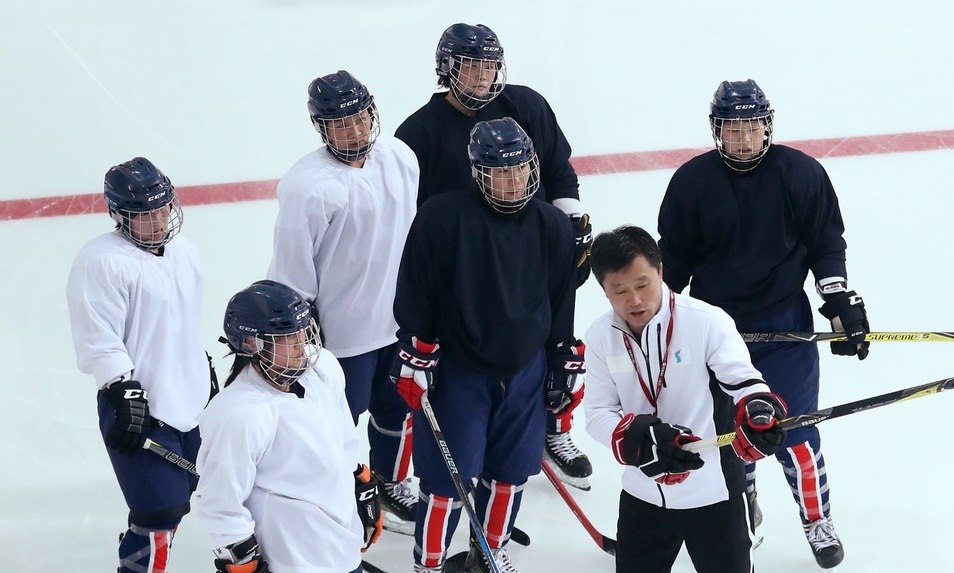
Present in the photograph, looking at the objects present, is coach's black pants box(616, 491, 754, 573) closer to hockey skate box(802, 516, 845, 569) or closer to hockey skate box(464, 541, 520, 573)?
hockey skate box(464, 541, 520, 573)

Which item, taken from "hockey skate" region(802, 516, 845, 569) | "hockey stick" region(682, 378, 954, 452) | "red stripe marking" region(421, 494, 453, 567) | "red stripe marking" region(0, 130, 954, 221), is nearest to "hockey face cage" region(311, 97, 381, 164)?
"red stripe marking" region(421, 494, 453, 567)

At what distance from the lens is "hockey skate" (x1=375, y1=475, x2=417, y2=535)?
3.78 meters

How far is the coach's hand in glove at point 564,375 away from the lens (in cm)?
329

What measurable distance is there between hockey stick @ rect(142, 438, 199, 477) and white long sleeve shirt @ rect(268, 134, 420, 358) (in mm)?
535

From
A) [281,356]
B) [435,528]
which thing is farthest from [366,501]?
[435,528]

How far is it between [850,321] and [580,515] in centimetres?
90

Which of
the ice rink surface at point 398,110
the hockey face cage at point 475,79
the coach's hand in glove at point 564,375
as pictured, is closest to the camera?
the coach's hand in glove at point 564,375

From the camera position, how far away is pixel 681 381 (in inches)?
104

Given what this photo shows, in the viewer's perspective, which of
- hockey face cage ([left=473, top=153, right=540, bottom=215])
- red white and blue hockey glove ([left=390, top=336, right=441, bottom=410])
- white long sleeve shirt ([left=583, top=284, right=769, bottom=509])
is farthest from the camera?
red white and blue hockey glove ([left=390, top=336, right=441, bottom=410])

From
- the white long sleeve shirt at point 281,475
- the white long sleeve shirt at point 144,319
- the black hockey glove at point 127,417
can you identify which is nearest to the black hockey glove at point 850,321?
the white long sleeve shirt at point 281,475

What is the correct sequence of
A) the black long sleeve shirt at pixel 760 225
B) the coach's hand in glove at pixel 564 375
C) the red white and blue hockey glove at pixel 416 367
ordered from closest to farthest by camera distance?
1. the red white and blue hockey glove at pixel 416 367
2. the coach's hand in glove at pixel 564 375
3. the black long sleeve shirt at pixel 760 225

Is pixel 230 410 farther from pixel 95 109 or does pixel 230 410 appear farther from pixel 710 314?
pixel 95 109

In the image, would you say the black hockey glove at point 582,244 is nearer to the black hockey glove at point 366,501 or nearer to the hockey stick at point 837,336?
the hockey stick at point 837,336

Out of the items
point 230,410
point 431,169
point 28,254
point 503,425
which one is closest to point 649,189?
point 431,169
